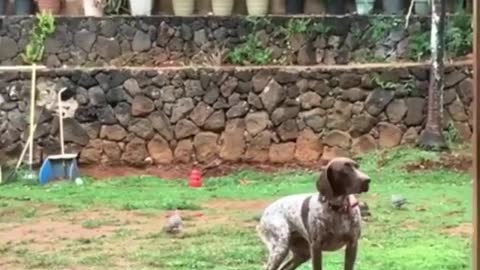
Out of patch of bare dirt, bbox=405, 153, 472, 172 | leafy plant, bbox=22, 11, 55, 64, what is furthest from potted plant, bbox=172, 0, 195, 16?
patch of bare dirt, bbox=405, 153, 472, 172

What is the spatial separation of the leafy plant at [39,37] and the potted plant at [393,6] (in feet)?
8.84

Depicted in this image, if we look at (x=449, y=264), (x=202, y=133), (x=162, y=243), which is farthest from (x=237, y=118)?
(x=449, y=264)

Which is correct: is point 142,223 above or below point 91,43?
below

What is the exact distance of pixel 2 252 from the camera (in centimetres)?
512

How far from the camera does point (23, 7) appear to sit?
8.98 metres

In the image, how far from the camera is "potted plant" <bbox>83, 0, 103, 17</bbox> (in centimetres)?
878

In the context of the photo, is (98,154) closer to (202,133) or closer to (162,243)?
(202,133)

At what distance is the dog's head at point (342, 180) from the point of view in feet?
10.4

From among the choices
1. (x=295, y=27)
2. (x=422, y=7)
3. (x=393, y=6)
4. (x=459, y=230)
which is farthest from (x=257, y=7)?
(x=459, y=230)

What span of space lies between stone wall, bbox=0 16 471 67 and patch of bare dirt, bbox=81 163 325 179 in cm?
85

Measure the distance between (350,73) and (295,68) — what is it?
1.40 feet

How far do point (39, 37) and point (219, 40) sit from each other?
144 cm

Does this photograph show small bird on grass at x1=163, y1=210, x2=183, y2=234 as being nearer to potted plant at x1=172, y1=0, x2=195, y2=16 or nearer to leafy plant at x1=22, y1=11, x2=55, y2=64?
leafy plant at x1=22, y1=11, x2=55, y2=64

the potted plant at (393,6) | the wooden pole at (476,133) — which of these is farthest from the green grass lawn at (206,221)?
the wooden pole at (476,133)
